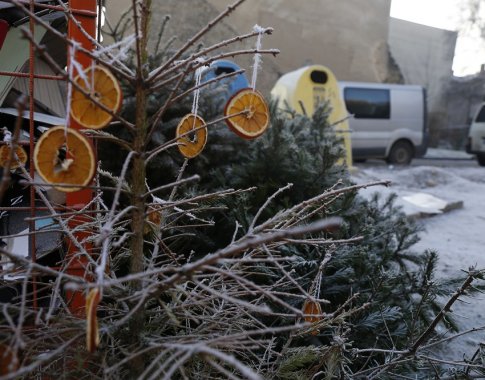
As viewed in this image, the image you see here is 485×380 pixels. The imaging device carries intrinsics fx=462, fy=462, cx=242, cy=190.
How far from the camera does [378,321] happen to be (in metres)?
1.82

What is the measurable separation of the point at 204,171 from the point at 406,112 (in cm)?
934

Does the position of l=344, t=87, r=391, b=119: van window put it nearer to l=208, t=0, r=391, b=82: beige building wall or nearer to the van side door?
the van side door

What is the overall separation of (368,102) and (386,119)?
2.28 feet

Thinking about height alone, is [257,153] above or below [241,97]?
below

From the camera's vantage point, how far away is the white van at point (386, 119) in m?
10.5

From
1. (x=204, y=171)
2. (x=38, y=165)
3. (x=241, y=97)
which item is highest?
(x=241, y=97)

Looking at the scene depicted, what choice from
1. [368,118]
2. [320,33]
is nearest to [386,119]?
[368,118]

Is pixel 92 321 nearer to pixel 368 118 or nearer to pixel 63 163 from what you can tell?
pixel 63 163

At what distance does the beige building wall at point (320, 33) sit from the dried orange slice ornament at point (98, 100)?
438 inches

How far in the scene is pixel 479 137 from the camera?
12.6 meters

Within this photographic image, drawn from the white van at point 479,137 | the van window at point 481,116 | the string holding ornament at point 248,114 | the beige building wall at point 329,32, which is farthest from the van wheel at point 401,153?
the string holding ornament at point 248,114

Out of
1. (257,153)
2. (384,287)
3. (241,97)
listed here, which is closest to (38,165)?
(241,97)

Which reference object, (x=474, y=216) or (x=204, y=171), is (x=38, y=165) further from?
(x=474, y=216)

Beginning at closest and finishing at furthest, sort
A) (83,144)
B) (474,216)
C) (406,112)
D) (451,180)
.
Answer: (83,144)
(474,216)
(451,180)
(406,112)
